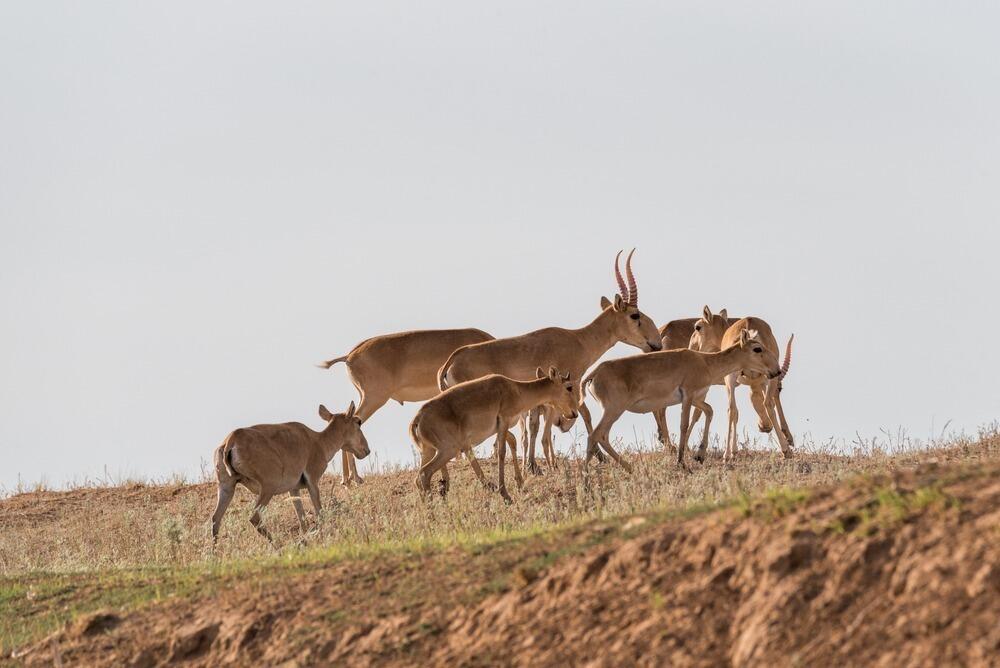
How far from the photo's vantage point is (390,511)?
18.9 meters

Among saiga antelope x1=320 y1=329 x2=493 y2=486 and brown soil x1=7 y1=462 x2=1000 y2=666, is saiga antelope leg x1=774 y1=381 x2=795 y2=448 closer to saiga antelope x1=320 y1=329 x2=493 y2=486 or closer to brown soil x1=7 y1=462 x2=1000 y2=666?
saiga antelope x1=320 y1=329 x2=493 y2=486

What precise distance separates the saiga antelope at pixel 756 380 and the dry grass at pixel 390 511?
1019mm

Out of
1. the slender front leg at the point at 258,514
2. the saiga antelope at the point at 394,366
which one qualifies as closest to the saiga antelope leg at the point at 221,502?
the slender front leg at the point at 258,514

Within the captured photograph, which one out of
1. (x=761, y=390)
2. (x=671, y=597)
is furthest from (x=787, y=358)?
(x=671, y=597)

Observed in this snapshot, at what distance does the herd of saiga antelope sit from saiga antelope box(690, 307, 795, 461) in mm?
20

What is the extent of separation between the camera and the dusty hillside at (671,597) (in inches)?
312

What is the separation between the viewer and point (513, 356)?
22188 millimetres

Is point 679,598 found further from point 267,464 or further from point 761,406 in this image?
point 761,406

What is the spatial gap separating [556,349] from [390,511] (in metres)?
4.72

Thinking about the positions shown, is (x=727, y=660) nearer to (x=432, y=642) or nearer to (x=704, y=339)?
(x=432, y=642)

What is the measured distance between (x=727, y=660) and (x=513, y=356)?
14.1 metres

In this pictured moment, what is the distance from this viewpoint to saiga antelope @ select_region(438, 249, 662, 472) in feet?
71.3

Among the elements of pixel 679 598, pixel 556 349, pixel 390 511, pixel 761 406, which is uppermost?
pixel 556 349

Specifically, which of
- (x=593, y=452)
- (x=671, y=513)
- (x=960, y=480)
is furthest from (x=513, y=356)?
(x=960, y=480)
